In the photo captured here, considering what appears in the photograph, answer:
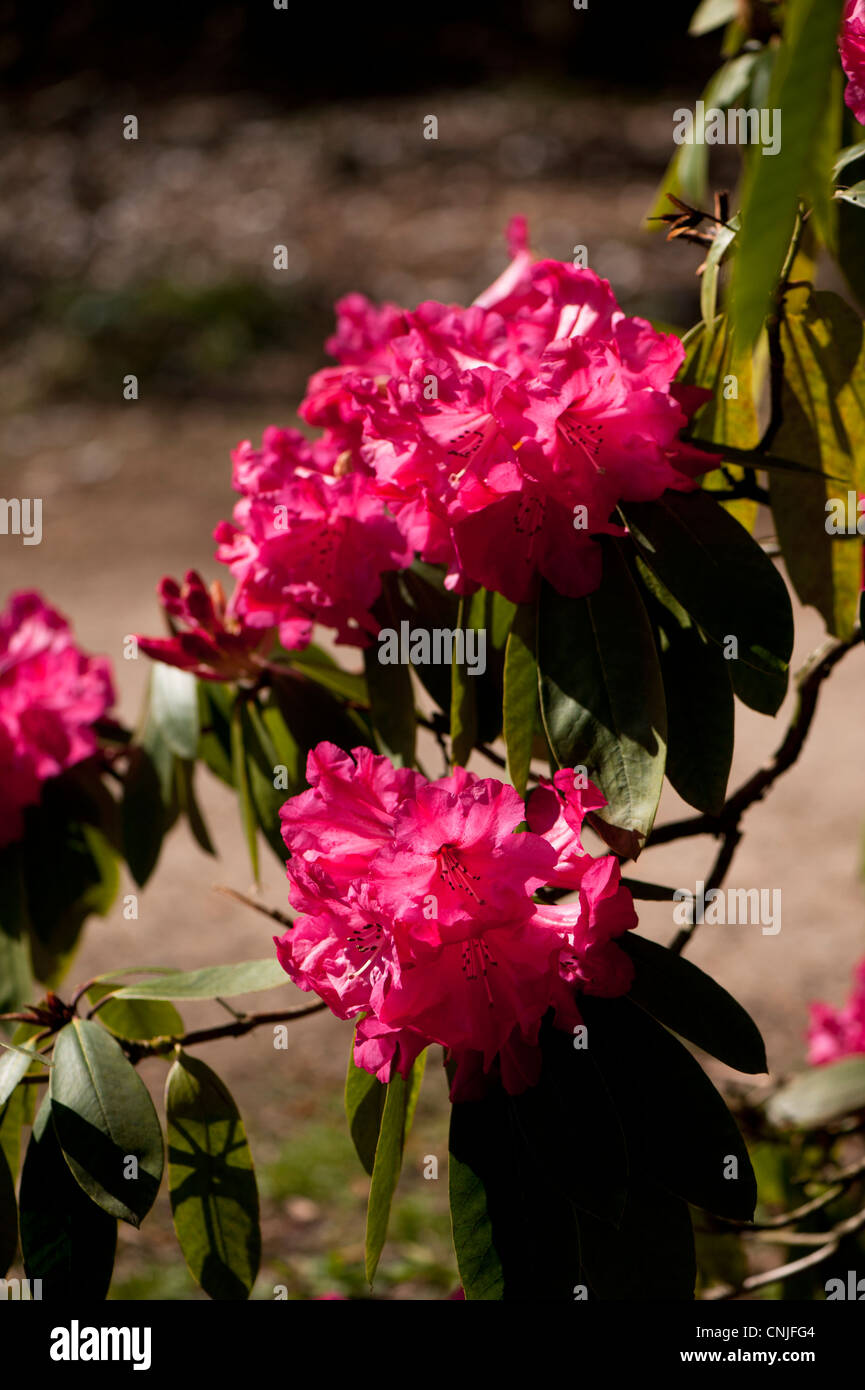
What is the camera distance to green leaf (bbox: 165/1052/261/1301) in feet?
3.07

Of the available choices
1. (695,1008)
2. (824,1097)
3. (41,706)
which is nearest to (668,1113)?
(695,1008)

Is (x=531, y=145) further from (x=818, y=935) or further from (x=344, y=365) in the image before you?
(x=344, y=365)

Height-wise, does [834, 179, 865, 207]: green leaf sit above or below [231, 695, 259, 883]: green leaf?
above

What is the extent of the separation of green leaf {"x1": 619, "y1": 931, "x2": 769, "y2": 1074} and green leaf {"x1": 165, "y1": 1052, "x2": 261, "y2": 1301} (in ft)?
1.06

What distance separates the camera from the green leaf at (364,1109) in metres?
0.89

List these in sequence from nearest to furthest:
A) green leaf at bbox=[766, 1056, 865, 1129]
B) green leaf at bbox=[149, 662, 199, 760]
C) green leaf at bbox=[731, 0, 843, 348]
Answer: green leaf at bbox=[731, 0, 843, 348]
green leaf at bbox=[149, 662, 199, 760]
green leaf at bbox=[766, 1056, 865, 1129]

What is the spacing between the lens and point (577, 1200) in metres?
0.76

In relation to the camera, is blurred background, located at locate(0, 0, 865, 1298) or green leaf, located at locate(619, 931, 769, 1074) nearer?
green leaf, located at locate(619, 931, 769, 1074)

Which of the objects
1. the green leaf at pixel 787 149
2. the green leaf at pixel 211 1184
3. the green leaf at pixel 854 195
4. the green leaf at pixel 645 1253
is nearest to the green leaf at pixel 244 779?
the green leaf at pixel 211 1184

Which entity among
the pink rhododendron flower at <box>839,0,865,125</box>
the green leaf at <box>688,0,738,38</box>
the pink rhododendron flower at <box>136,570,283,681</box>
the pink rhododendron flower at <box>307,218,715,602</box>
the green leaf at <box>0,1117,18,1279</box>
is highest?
the green leaf at <box>688,0,738,38</box>

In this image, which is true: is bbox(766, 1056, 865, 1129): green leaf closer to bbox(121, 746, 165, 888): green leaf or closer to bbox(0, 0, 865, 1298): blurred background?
bbox(0, 0, 865, 1298): blurred background

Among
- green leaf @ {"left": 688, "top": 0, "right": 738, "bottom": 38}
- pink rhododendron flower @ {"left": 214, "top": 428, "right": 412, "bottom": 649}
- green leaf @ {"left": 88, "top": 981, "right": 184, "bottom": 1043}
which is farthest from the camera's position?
green leaf @ {"left": 688, "top": 0, "right": 738, "bottom": 38}

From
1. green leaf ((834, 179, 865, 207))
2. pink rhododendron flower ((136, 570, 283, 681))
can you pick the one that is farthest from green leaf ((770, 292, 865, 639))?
pink rhododendron flower ((136, 570, 283, 681))
